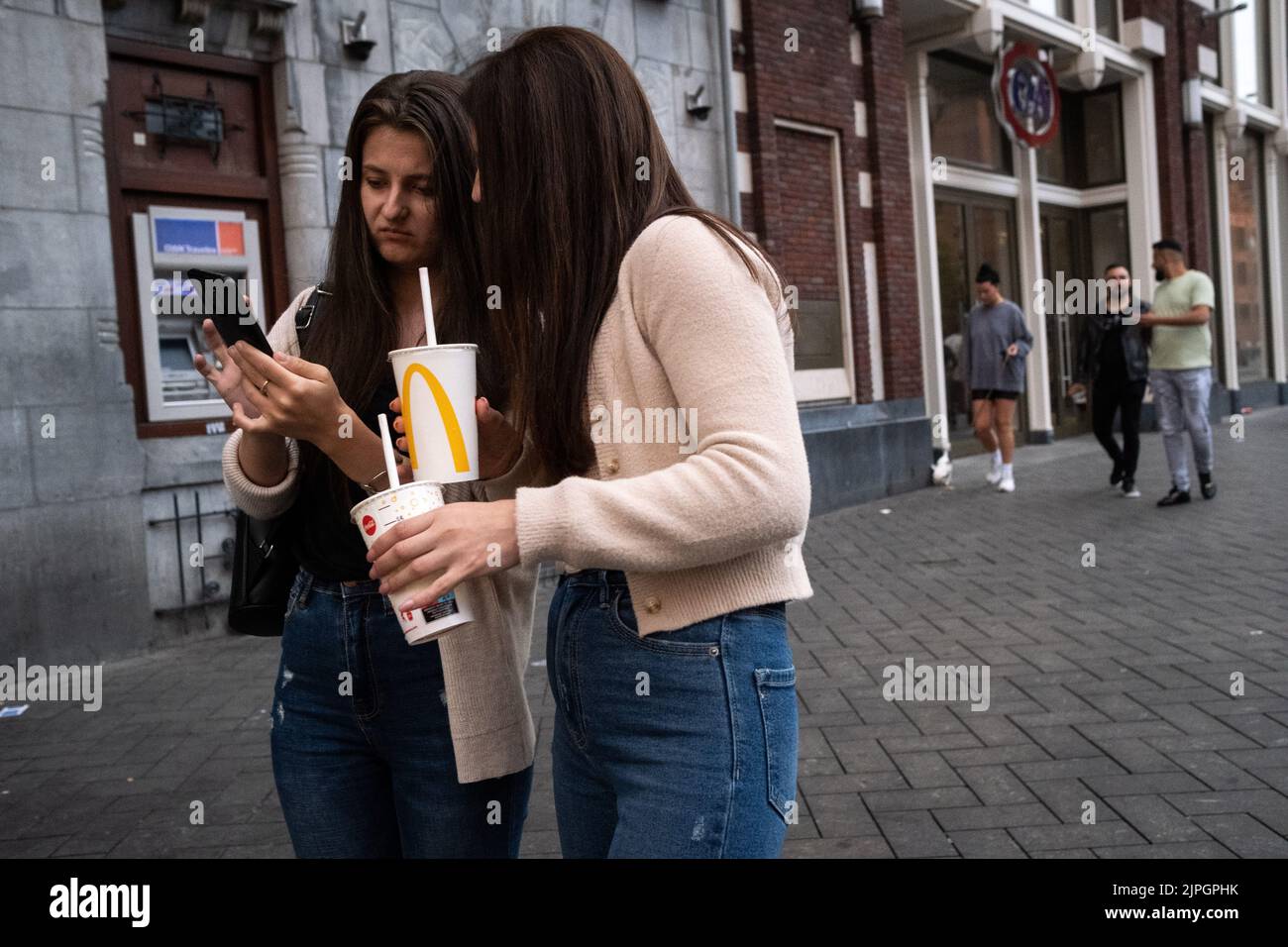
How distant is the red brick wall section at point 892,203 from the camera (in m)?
13.1

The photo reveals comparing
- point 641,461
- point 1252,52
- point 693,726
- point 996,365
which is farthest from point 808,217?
point 1252,52

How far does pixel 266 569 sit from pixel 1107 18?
19339 mm

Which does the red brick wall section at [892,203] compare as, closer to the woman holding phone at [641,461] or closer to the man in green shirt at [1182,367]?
the man in green shirt at [1182,367]

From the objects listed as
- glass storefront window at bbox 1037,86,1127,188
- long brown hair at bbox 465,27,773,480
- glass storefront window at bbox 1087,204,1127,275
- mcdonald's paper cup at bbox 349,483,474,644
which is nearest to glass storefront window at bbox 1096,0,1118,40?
glass storefront window at bbox 1037,86,1127,188

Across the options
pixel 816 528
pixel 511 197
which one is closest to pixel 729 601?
pixel 511 197

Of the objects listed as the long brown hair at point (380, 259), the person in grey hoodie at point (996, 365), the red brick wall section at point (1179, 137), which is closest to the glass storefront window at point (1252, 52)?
the red brick wall section at point (1179, 137)

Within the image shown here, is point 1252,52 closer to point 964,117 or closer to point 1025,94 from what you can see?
point 1025,94

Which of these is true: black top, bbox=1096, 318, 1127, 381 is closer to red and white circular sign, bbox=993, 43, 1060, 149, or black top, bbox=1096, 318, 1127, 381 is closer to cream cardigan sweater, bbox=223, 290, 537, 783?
red and white circular sign, bbox=993, 43, 1060, 149

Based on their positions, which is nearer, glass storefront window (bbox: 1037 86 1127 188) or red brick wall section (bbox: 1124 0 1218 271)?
red brick wall section (bbox: 1124 0 1218 271)

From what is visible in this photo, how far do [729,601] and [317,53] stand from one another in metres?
7.27

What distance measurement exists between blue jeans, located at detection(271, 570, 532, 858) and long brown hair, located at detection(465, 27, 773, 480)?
62 centimetres

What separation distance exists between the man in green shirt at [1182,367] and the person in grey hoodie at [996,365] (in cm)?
179

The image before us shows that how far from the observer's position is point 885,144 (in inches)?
522

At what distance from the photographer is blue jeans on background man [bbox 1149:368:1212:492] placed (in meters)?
10.2
